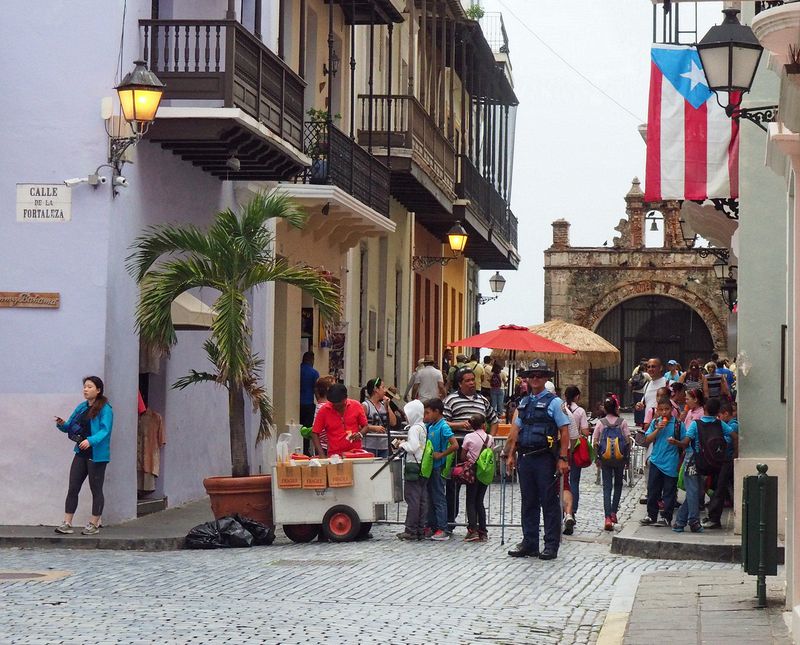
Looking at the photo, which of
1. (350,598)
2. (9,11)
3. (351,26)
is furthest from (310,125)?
(350,598)

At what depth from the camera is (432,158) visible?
93.0 ft

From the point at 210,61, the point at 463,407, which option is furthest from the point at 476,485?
the point at 210,61

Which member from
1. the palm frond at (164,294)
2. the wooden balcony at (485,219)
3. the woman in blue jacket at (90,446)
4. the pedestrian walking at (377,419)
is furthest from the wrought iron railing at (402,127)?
the woman in blue jacket at (90,446)

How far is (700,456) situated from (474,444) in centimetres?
219

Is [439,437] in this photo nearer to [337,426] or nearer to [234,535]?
[337,426]

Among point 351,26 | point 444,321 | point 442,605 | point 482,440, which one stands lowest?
point 442,605

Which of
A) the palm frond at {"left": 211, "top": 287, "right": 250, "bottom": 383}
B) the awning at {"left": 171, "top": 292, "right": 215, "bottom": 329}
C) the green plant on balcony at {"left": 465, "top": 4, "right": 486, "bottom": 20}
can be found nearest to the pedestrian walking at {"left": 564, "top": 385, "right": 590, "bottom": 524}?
the palm frond at {"left": 211, "top": 287, "right": 250, "bottom": 383}

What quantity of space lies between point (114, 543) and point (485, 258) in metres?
26.2

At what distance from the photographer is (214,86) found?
670 inches

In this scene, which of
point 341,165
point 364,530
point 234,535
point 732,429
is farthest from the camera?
point 341,165

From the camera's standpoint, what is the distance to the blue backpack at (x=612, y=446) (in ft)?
57.6

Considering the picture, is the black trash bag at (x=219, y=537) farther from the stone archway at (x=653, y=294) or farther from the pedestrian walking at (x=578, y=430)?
the stone archway at (x=653, y=294)

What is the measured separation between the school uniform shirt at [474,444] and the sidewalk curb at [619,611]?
9.72 ft

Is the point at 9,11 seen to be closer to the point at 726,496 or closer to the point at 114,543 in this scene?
the point at 114,543
